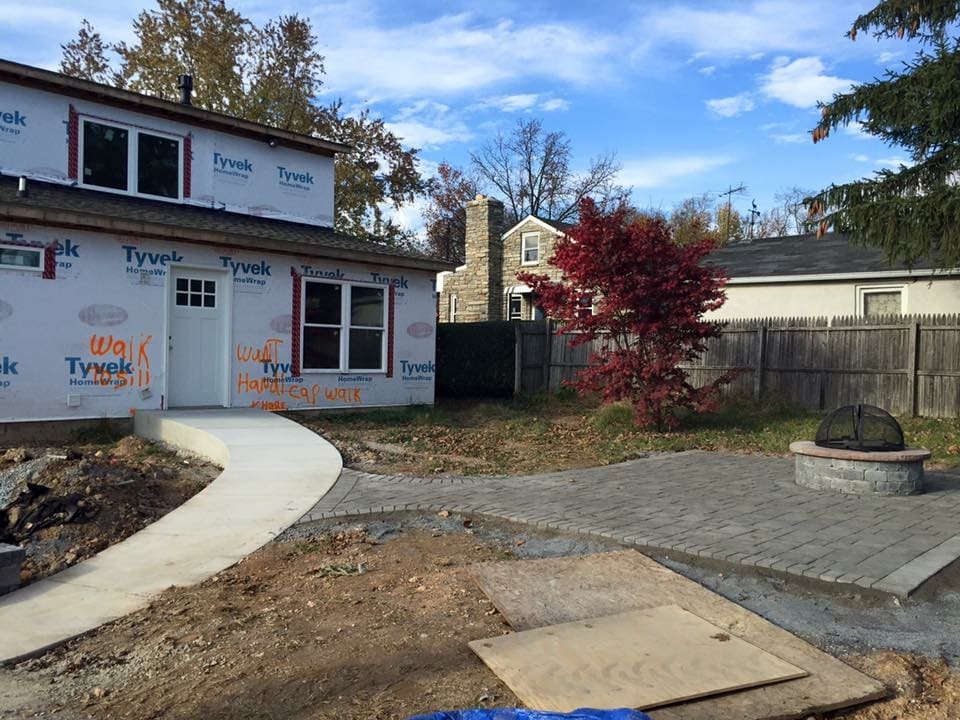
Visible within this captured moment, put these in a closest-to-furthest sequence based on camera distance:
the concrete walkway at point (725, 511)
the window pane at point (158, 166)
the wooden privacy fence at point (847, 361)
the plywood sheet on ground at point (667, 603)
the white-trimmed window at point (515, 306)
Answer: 1. the plywood sheet on ground at point (667, 603)
2. the concrete walkway at point (725, 511)
3. the wooden privacy fence at point (847, 361)
4. the window pane at point (158, 166)
5. the white-trimmed window at point (515, 306)

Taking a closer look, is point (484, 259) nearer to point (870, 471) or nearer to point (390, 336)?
point (390, 336)

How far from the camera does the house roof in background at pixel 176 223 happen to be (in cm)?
1099

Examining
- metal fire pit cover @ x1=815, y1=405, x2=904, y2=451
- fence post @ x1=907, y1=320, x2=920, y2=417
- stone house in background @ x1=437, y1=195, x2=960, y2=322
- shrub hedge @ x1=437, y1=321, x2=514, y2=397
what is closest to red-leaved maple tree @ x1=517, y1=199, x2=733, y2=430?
stone house in background @ x1=437, y1=195, x2=960, y2=322

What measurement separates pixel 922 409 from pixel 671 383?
557 cm

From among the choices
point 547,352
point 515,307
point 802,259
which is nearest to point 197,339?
point 547,352

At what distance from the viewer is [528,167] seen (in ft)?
171

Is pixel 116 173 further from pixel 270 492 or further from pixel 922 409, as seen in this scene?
pixel 922 409

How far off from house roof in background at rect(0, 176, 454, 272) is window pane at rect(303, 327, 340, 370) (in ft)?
4.80

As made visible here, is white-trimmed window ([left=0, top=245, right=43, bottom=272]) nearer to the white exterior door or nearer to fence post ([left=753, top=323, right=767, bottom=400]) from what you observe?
the white exterior door

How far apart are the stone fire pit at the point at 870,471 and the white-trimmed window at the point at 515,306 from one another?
883 inches

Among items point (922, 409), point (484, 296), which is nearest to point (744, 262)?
point (922, 409)

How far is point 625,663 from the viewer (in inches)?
142

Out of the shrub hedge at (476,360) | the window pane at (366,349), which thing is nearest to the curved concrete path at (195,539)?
the window pane at (366,349)

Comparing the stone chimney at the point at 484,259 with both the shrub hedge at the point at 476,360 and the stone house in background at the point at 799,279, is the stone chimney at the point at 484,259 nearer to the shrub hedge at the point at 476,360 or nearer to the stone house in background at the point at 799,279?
the stone house in background at the point at 799,279
